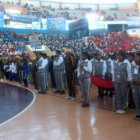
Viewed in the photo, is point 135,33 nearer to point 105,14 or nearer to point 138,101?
point 105,14

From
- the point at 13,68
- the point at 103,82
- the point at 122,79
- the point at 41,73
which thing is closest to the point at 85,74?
the point at 103,82

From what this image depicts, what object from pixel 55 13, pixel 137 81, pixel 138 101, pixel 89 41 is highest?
pixel 55 13

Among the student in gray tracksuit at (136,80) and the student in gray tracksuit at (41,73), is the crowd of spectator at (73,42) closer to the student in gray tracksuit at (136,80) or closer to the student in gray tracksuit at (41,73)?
the student in gray tracksuit at (41,73)

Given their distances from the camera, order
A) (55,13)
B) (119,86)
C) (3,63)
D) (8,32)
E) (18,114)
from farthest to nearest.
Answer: (55,13) → (8,32) → (3,63) → (18,114) → (119,86)

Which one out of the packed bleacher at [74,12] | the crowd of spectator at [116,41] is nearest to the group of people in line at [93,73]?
the crowd of spectator at [116,41]

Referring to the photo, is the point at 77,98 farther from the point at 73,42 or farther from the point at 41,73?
the point at 73,42

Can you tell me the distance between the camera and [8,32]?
25281 millimetres

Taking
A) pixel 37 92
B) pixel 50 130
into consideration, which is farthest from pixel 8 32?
pixel 50 130

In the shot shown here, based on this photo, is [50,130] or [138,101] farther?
[138,101]

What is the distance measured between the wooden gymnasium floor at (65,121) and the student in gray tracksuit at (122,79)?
1.02 ft

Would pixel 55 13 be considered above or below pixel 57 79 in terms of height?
above

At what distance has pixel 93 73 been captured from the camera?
8.02 m

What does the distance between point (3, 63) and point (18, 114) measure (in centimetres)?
897

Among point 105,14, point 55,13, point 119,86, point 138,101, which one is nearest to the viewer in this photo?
point 138,101
